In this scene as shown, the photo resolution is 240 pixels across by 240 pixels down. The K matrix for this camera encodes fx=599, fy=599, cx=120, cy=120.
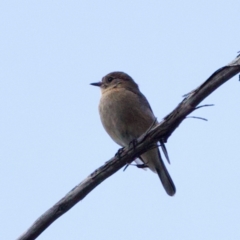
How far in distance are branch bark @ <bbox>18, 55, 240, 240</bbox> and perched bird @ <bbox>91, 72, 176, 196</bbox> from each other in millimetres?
2995

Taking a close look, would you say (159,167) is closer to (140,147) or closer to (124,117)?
(124,117)

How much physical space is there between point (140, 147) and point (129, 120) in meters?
3.29

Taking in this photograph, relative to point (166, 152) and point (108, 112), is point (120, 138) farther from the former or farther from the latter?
point (166, 152)

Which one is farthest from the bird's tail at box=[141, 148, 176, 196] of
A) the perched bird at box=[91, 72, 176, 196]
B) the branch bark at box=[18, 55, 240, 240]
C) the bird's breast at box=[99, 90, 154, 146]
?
the branch bark at box=[18, 55, 240, 240]

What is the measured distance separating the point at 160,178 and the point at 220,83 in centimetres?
424

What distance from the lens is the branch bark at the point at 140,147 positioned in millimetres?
3516

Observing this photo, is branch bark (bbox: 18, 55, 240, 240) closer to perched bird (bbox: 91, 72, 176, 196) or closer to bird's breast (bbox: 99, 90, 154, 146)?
perched bird (bbox: 91, 72, 176, 196)

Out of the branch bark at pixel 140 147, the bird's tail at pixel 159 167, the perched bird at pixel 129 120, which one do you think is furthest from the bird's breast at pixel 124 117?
the branch bark at pixel 140 147

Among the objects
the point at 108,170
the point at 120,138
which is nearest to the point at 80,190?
the point at 108,170

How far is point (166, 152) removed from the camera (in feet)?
21.5

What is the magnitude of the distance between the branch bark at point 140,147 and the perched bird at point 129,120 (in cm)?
299

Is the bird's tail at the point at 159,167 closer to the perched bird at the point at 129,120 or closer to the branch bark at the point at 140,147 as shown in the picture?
the perched bird at the point at 129,120

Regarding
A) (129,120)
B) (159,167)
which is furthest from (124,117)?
(159,167)

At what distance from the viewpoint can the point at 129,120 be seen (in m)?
7.34
